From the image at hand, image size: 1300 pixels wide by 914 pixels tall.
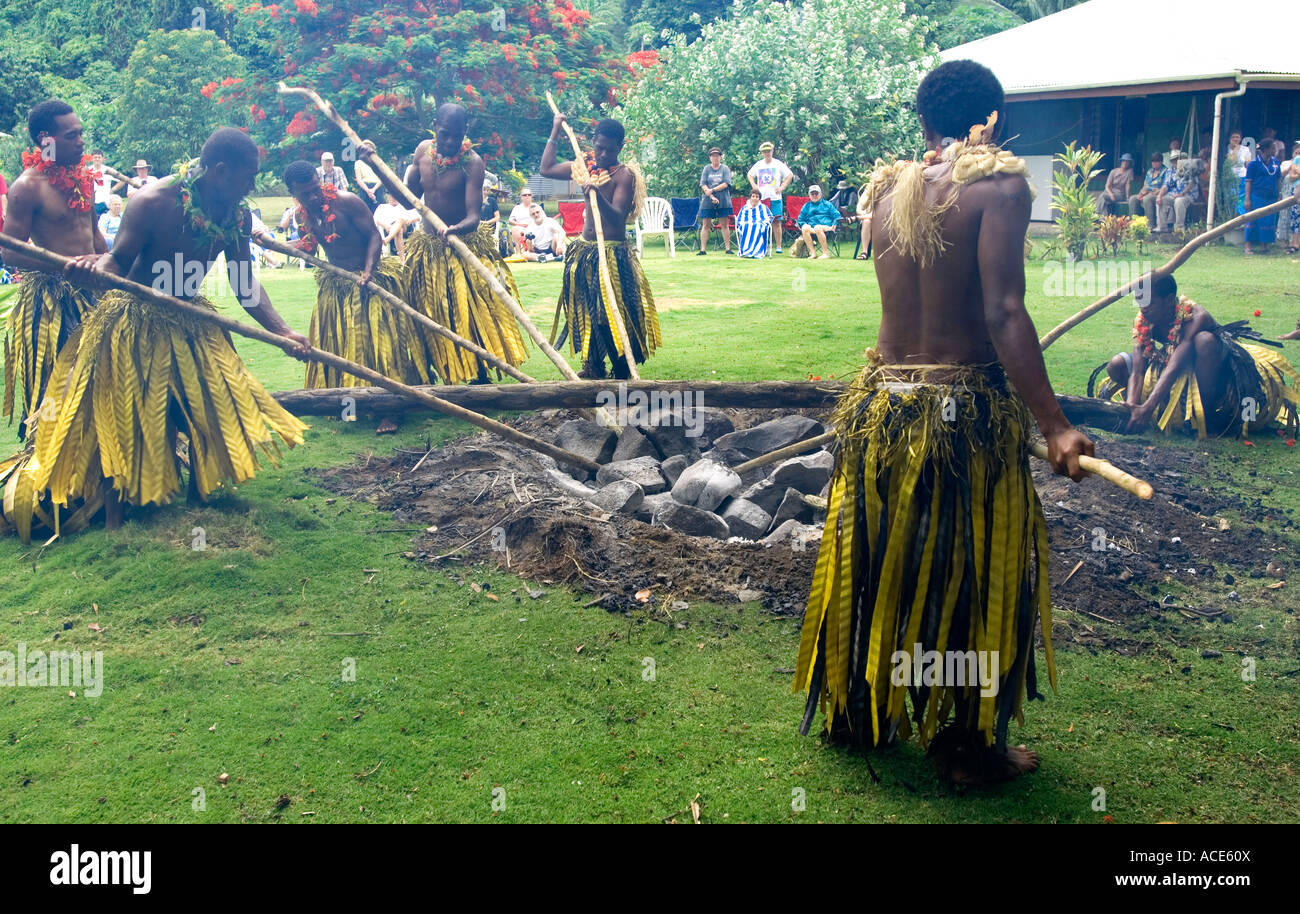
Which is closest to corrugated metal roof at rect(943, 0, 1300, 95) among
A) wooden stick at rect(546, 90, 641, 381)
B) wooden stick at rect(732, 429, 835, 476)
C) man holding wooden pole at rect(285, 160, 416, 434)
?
wooden stick at rect(546, 90, 641, 381)

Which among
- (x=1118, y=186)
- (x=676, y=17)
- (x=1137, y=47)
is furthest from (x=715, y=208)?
(x=676, y=17)

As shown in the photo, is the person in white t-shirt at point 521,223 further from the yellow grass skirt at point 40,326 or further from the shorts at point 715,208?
the yellow grass skirt at point 40,326

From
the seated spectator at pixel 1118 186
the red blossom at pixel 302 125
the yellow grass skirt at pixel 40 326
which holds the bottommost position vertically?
the yellow grass skirt at pixel 40 326

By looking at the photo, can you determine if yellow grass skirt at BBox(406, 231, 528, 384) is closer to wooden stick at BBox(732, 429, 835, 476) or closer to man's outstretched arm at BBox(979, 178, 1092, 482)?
wooden stick at BBox(732, 429, 835, 476)

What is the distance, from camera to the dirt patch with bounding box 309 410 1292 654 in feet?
14.8

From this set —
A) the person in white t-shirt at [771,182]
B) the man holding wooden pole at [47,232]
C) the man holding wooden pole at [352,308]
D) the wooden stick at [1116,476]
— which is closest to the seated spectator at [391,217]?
the person in white t-shirt at [771,182]

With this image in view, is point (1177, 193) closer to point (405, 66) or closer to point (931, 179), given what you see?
point (405, 66)

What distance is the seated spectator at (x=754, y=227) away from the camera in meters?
16.9

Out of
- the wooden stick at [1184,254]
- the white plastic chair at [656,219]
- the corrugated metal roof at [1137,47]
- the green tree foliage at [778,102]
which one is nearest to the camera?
the wooden stick at [1184,254]

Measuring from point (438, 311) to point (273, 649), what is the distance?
4000 millimetres

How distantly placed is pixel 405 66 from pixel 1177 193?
530 inches

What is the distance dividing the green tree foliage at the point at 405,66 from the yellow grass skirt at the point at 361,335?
12.9m

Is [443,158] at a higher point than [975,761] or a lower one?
higher

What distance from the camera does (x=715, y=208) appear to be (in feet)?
59.7
